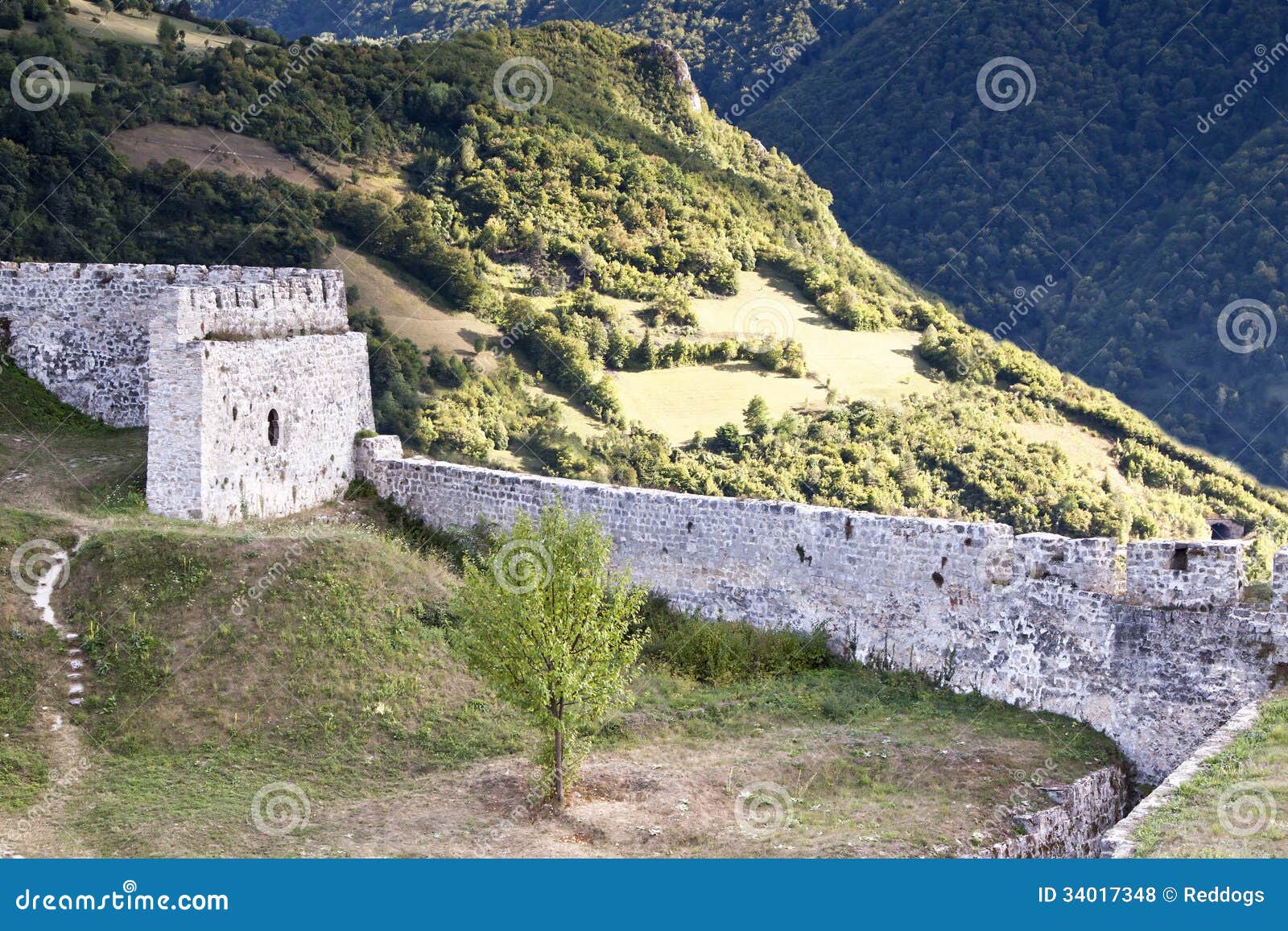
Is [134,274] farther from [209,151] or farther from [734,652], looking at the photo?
[734,652]

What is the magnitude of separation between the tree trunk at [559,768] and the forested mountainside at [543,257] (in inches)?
423

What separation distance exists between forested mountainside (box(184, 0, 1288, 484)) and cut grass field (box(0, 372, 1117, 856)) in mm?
27005

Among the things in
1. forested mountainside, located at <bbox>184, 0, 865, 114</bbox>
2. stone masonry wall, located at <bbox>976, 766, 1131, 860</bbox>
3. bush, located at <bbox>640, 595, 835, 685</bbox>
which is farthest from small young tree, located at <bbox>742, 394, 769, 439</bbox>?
forested mountainside, located at <bbox>184, 0, 865, 114</bbox>

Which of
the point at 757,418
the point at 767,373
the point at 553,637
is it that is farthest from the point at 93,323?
the point at 767,373

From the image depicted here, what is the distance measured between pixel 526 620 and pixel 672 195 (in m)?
20.7

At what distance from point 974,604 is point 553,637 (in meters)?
5.58

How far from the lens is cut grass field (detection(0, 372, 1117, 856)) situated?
14.9 meters

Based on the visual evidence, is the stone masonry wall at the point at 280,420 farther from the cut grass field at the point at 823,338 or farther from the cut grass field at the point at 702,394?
the cut grass field at the point at 823,338

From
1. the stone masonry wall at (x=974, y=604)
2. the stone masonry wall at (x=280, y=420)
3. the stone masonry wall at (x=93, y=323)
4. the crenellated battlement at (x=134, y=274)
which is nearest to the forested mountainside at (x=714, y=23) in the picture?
the crenellated battlement at (x=134, y=274)

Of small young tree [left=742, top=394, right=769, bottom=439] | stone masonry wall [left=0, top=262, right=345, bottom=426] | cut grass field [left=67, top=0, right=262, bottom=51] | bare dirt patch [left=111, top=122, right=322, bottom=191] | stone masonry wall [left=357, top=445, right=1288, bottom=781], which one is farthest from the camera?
cut grass field [left=67, top=0, right=262, bottom=51]

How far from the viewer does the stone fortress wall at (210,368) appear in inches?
808

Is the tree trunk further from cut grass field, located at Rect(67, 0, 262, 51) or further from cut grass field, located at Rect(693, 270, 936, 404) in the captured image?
cut grass field, located at Rect(67, 0, 262, 51)

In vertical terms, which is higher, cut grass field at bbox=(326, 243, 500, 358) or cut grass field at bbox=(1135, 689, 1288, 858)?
cut grass field at bbox=(1135, 689, 1288, 858)

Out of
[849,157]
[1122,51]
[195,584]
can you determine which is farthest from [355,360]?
[1122,51]
